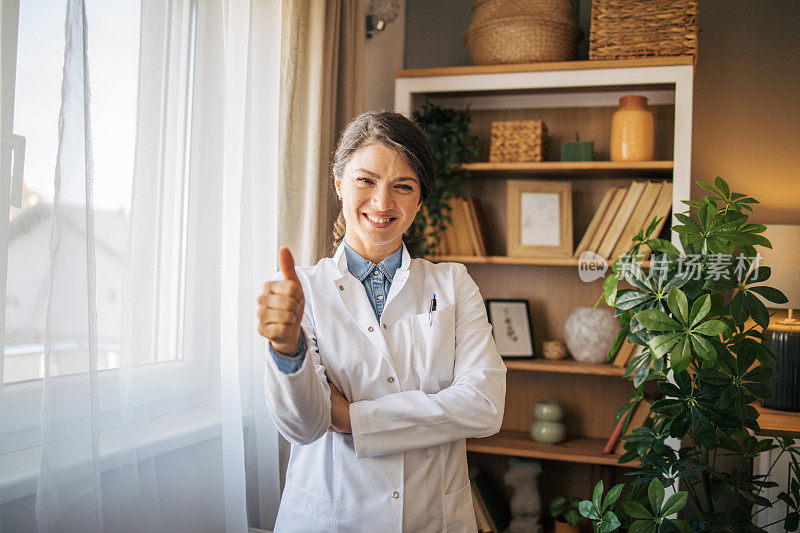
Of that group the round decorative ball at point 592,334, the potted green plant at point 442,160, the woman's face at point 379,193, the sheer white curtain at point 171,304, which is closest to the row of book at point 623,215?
the round decorative ball at point 592,334

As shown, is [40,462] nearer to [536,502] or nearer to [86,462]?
[86,462]

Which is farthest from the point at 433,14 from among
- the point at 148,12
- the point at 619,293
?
the point at 148,12

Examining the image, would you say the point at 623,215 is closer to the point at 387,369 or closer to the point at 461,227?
the point at 461,227

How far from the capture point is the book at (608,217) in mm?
2535

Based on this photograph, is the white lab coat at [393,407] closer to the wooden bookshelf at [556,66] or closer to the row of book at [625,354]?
the row of book at [625,354]

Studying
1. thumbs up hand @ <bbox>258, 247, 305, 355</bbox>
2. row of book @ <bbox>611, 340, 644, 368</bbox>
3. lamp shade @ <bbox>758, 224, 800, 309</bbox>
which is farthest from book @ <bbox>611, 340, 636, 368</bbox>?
thumbs up hand @ <bbox>258, 247, 305, 355</bbox>

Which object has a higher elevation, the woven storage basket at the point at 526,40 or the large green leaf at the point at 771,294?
the woven storage basket at the point at 526,40

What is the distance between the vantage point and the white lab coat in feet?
3.77

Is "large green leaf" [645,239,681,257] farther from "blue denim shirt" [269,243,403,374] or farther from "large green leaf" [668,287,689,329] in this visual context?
"blue denim shirt" [269,243,403,374]

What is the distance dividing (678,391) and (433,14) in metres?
2.10

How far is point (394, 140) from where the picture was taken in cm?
124

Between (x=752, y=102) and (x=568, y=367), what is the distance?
1.40m

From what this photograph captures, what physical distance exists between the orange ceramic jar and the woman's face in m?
1.51

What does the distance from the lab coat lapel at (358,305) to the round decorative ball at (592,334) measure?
150cm
